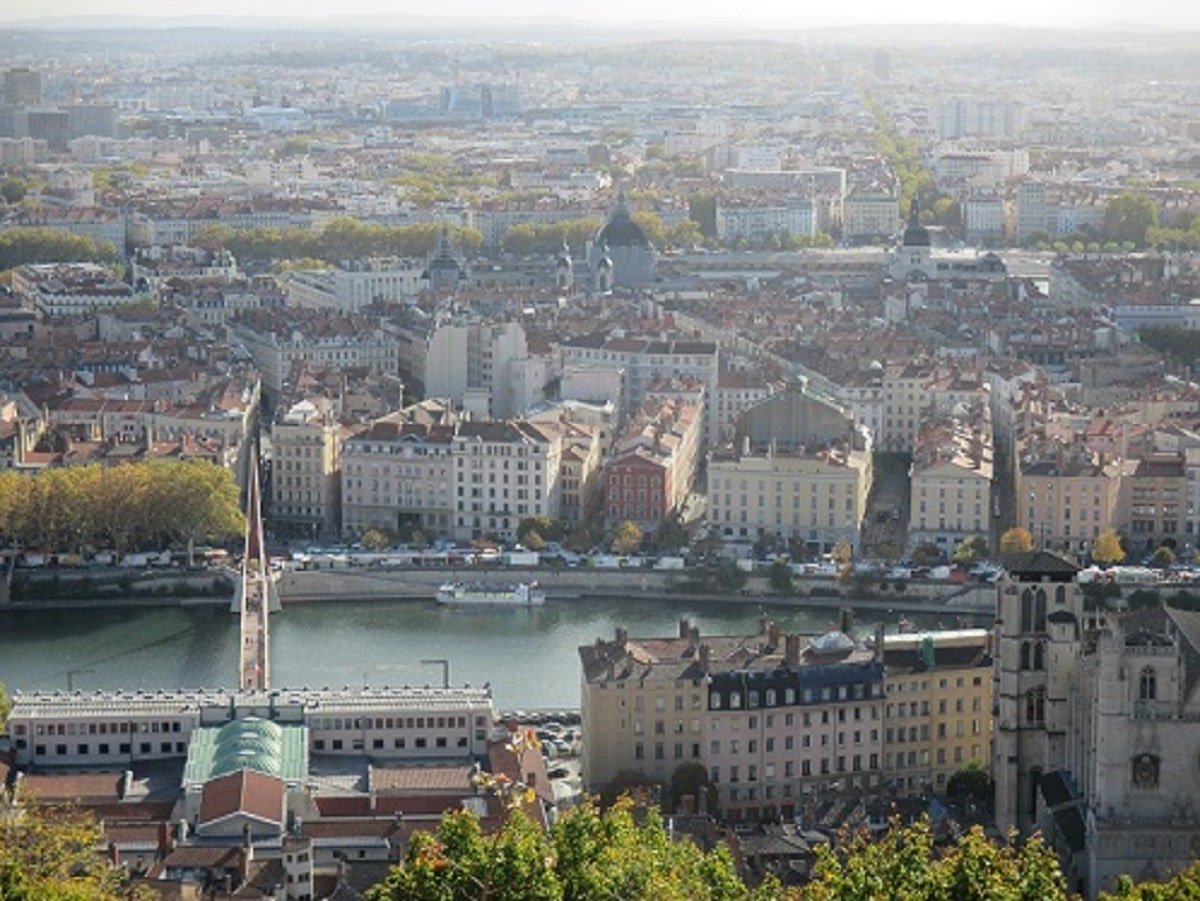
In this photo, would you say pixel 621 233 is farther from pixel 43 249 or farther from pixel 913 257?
pixel 43 249

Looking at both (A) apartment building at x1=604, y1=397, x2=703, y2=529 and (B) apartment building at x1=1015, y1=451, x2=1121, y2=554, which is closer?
(B) apartment building at x1=1015, y1=451, x2=1121, y2=554

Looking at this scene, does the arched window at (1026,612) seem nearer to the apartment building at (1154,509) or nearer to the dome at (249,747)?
the dome at (249,747)

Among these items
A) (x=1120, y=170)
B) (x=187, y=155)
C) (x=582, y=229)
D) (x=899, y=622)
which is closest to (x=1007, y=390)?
(x=899, y=622)

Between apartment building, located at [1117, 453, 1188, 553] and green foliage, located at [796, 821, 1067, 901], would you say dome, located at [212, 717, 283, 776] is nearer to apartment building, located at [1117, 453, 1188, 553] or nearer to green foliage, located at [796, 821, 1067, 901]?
green foliage, located at [796, 821, 1067, 901]

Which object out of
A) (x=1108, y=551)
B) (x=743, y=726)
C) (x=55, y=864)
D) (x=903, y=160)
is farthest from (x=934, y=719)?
(x=903, y=160)

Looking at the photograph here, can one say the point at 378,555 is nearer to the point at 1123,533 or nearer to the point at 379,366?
the point at 1123,533

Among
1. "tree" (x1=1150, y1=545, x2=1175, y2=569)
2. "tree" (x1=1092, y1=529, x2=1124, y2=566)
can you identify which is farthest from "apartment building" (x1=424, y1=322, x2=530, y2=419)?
"tree" (x1=1150, y1=545, x2=1175, y2=569)
